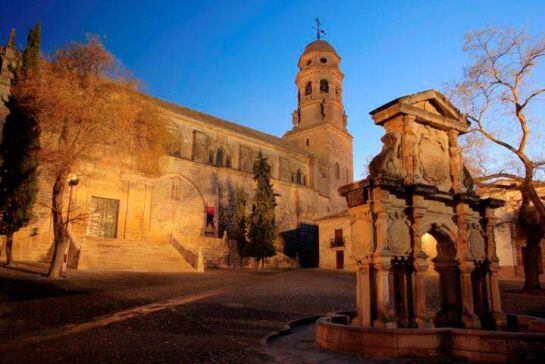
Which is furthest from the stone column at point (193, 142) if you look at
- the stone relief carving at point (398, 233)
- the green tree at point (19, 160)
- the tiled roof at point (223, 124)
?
the stone relief carving at point (398, 233)

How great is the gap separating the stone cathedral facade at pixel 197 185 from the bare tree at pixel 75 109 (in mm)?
2682

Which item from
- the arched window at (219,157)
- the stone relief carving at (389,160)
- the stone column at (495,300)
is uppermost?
the arched window at (219,157)

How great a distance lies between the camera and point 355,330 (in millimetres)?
6586

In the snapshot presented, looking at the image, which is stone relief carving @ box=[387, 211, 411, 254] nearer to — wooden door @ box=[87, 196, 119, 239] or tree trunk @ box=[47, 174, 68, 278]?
tree trunk @ box=[47, 174, 68, 278]

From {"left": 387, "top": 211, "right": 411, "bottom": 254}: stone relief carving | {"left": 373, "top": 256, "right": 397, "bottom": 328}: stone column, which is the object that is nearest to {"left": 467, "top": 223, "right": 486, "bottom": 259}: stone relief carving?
{"left": 387, "top": 211, "right": 411, "bottom": 254}: stone relief carving

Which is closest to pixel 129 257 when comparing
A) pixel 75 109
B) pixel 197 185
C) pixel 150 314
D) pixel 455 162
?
pixel 75 109

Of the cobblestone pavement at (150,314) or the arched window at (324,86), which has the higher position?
the arched window at (324,86)

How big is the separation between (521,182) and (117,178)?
77.8 feet

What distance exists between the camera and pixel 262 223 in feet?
99.9

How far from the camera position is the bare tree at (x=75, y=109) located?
15.7 metres

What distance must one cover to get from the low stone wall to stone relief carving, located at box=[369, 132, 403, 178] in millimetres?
2901

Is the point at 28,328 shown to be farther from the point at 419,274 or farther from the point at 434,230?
the point at 434,230

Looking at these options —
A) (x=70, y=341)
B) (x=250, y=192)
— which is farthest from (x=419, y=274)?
(x=250, y=192)

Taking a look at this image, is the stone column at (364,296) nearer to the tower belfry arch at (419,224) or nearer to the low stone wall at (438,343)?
the tower belfry arch at (419,224)
